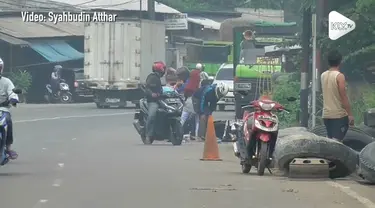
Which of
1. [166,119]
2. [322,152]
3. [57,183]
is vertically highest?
[322,152]

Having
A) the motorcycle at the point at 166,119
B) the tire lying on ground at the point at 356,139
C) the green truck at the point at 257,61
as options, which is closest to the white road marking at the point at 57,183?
the tire lying on ground at the point at 356,139

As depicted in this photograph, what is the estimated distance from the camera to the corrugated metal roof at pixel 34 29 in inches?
1814

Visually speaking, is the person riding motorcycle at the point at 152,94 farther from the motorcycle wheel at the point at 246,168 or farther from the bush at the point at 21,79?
the bush at the point at 21,79

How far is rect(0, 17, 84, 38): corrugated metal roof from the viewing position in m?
46.1

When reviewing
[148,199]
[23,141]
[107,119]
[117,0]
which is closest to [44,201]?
[148,199]

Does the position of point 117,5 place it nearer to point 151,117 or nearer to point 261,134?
point 151,117

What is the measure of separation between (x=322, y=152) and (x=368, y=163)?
0.69 meters

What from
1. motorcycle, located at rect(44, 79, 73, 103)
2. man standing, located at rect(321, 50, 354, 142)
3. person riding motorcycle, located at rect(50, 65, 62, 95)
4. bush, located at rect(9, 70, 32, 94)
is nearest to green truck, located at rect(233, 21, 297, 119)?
person riding motorcycle, located at rect(50, 65, 62, 95)

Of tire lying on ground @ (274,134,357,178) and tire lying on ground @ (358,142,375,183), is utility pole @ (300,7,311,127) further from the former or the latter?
tire lying on ground @ (358,142,375,183)

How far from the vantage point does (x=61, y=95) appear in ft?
149

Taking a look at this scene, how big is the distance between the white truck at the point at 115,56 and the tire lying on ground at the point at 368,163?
89.1 ft

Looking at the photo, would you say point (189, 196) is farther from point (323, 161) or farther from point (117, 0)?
point (117, 0)

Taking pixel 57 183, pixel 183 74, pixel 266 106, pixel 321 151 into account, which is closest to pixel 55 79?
pixel 183 74

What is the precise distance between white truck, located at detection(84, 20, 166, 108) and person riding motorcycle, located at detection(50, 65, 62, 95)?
5.00 m
